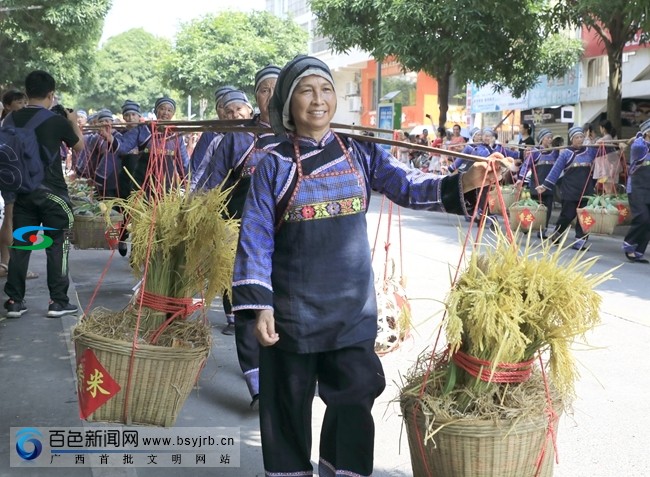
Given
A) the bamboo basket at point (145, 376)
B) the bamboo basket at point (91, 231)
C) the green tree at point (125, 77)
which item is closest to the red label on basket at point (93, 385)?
the bamboo basket at point (145, 376)

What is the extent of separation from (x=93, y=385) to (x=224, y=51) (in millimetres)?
39476

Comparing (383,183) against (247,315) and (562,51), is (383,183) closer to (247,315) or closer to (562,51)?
(247,315)

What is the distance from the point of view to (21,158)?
5.56 m

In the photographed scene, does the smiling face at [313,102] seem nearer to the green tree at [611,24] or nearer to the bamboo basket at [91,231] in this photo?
the bamboo basket at [91,231]

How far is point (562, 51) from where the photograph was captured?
65.9ft

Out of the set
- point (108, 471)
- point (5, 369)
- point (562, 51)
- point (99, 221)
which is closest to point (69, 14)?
point (562, 51)

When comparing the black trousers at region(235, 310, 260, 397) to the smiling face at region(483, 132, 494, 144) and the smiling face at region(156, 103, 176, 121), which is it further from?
the smiling face at region(483, 132, 494, 144)

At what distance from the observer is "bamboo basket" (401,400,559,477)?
2.55 metres

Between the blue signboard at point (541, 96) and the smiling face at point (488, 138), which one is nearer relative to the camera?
the smiling face at point (488, 138)

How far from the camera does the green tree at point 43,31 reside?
63.7ft

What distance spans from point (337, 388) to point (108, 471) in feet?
3.91

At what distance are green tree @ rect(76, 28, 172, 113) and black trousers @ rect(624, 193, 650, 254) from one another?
57.5m

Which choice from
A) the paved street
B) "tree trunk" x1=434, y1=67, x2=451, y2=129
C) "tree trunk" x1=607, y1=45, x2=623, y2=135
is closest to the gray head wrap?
the paved street

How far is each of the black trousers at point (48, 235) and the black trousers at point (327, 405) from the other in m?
3.42
